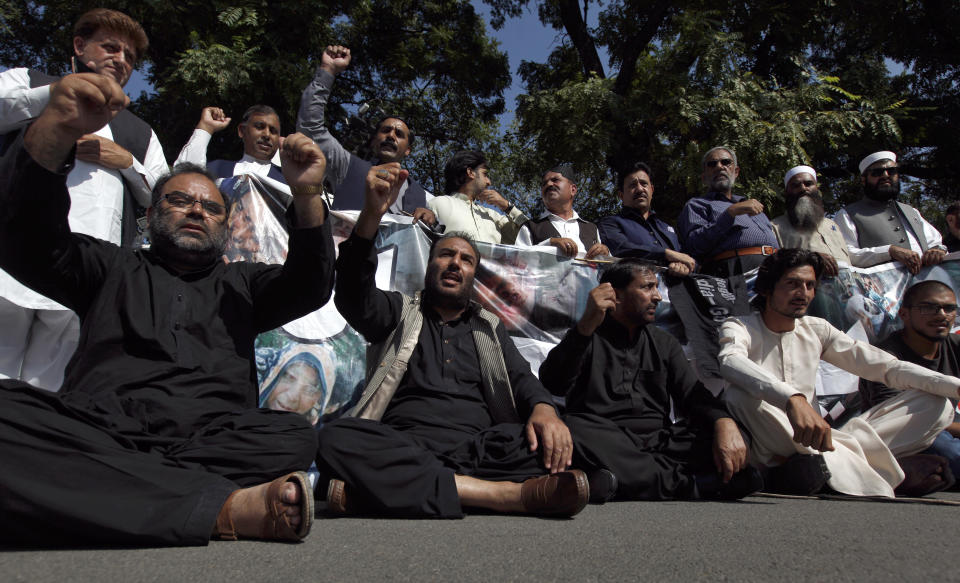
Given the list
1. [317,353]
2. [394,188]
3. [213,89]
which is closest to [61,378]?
[317,353]

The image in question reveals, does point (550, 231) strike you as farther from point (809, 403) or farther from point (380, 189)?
point (380, 189)

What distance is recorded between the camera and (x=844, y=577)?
1.66 m

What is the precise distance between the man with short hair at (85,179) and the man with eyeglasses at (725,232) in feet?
12.8

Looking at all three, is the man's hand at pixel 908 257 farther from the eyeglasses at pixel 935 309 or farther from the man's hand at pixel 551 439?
the man's hand at pixel 551 439

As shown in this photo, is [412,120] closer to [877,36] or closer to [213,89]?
[213,89]

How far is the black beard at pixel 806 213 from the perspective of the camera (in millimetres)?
5848

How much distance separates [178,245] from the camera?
2924mm

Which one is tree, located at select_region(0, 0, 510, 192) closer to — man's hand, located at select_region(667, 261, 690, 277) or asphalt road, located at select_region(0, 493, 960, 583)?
man's hand, located at select_region(667, 261, 690, 277)

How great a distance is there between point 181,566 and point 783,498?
9.51 ft

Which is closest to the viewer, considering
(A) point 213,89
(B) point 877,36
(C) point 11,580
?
(C) point 11,580

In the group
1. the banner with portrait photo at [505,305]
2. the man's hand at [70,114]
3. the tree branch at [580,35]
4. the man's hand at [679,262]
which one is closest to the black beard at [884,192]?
the banner with portrait photo at [505,305]


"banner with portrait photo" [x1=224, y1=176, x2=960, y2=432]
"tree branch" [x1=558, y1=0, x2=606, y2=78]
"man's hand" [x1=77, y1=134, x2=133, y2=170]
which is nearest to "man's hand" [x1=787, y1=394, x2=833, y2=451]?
"banner with portrait photo" [x1=224, y1=176, x2=960, y2=432]

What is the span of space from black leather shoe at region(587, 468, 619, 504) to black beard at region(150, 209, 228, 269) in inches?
76.6

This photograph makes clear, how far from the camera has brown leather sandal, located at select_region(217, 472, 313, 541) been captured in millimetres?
2018
